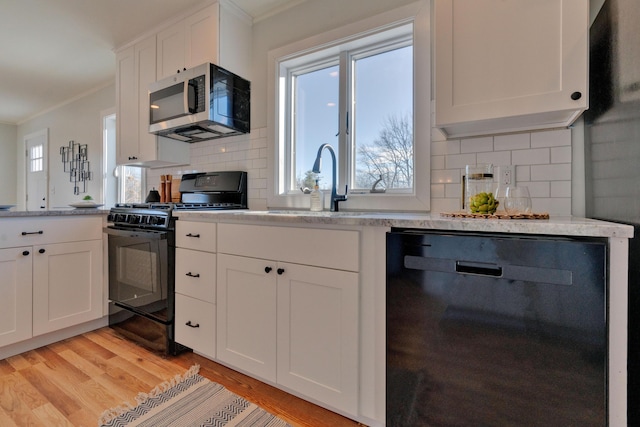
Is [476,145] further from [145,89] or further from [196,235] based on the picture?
[145,89]

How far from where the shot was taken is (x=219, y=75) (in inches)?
85.9

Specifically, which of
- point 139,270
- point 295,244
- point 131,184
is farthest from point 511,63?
point 131,184

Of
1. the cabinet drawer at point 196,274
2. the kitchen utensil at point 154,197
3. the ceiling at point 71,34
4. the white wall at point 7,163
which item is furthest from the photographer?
the white wall at point 7,163

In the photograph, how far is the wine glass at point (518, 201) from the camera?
1233mm

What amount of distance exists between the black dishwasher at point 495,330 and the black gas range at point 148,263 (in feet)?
4.65

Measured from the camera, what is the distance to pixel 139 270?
2072 millimetres

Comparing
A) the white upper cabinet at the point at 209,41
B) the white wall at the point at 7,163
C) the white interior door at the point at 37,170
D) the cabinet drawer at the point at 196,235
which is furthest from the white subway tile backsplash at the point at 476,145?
the white wall at the point at 7,163

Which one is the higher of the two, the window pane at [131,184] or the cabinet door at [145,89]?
the cabinet door at [145,89]

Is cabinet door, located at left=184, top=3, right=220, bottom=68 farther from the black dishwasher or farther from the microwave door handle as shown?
the black dishwasher

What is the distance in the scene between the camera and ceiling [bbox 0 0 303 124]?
2.27 metres

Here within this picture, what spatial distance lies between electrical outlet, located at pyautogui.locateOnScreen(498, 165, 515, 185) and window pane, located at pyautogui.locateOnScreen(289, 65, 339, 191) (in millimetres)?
1022

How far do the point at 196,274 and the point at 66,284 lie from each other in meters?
1.14

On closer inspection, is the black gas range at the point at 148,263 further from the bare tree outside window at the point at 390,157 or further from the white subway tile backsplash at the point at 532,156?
the white subway tile backsplash at the point at 532,156

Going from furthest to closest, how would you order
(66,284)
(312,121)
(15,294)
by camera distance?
(312,121) < (66,284) < (15,294)
